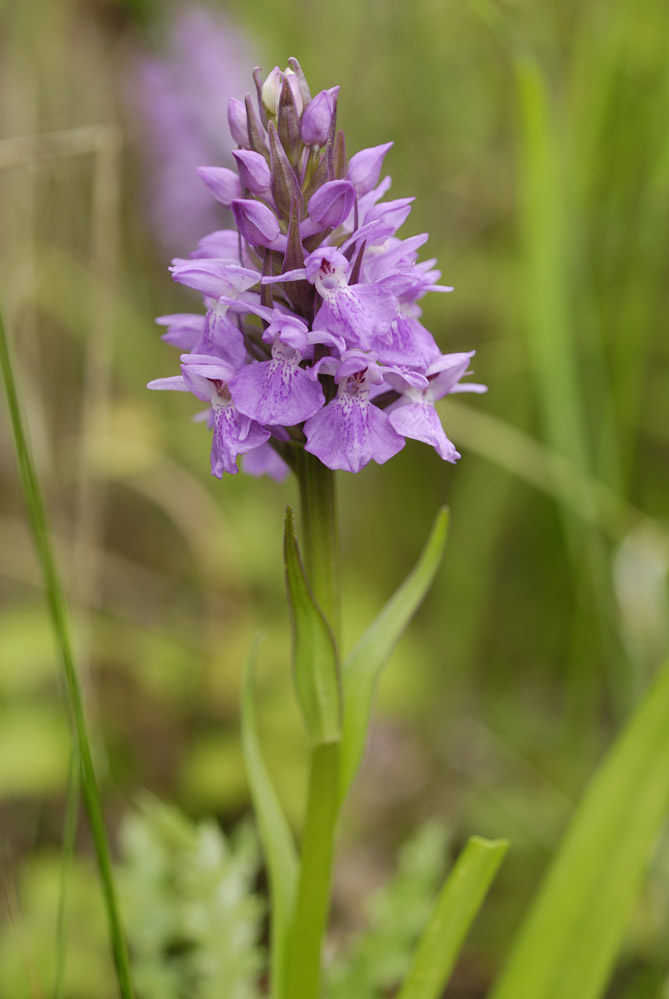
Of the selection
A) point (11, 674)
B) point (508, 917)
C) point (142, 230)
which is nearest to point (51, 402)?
point (142, 230)

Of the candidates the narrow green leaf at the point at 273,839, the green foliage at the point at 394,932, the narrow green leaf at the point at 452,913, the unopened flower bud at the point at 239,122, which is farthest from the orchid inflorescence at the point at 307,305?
the green foliage at the point at 394,932

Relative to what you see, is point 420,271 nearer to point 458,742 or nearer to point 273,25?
point 458,742

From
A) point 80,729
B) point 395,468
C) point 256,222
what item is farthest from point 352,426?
point 395,468

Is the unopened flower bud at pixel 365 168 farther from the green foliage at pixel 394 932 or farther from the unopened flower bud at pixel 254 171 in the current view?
the green foliage at pixel 394 932

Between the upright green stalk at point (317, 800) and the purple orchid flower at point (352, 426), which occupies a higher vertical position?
the purple orchid flower at point (352, 426)

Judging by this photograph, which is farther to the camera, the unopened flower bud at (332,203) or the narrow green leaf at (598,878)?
the narrow green leaf at (598,878)

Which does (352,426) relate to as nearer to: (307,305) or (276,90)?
(307,305)

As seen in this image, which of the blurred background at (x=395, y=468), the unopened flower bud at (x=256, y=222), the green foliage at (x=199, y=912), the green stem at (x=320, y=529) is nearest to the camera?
the unopened flower bud at (x=256, y=222)
